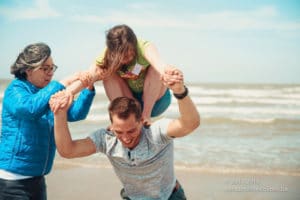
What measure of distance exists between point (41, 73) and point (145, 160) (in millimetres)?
1142

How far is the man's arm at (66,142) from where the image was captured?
2.76 metres

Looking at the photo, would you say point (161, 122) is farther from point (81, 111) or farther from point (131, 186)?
point (81, 111)

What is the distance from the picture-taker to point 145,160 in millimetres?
2885

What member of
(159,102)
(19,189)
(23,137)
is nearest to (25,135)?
(23,137)

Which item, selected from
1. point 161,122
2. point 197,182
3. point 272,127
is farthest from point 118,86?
point 272,127

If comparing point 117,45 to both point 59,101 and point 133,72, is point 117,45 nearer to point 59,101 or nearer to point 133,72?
point 133,72

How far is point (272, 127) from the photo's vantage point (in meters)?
14.0

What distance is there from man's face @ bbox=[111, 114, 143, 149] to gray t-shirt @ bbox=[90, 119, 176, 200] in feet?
0.20

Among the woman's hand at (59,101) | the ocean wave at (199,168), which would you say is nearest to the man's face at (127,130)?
the woman's hand at (59,101)

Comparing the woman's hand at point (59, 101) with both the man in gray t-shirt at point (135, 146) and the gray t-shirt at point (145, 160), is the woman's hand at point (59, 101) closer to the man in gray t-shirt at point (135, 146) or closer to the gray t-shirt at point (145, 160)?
the man in gray t-shirt at point (135, 146)

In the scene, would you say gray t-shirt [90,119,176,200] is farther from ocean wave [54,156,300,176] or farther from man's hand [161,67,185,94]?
ocean wave [54,156,300,176]

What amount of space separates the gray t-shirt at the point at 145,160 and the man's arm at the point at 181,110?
12 centimetres

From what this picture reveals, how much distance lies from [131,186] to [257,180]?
4847 mm

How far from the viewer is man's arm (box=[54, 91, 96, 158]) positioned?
276 cm
